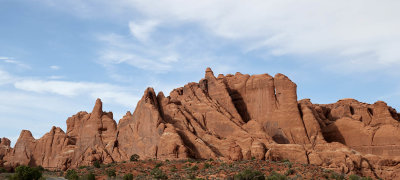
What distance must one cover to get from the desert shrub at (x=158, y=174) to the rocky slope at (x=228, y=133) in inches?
424

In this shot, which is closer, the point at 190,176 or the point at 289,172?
the point at 190,176

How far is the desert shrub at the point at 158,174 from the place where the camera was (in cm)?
5531

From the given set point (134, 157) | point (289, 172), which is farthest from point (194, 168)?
point (134, 157)

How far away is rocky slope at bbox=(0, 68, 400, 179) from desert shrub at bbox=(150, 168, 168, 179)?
10772 mm

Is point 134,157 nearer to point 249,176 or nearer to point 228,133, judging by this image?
point 228,133

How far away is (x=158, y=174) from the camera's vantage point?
5644cm

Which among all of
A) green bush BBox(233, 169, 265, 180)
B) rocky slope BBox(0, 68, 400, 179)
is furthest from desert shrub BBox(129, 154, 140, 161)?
green bush BBox(233, 169, 265, 180)

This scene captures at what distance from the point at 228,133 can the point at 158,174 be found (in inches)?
1050

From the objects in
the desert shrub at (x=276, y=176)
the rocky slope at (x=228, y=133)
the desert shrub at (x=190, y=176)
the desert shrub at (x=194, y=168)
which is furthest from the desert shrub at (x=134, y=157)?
the desert shrub at (x=276, y=176)

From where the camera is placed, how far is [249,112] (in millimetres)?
92062

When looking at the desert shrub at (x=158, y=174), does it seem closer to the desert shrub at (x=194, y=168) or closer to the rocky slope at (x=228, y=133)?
the desert shrub at (x=194, y=168)

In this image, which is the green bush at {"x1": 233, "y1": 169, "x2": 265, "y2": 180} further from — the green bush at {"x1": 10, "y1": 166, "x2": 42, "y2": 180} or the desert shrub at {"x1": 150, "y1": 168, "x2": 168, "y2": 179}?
the green bush at {"x1": 10, "y1": 166, "x2": 42, "y2": 180}

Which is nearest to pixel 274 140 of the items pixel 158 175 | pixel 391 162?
pixel 391 162

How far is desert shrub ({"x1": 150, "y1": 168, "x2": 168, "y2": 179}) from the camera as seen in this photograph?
55.3 m
